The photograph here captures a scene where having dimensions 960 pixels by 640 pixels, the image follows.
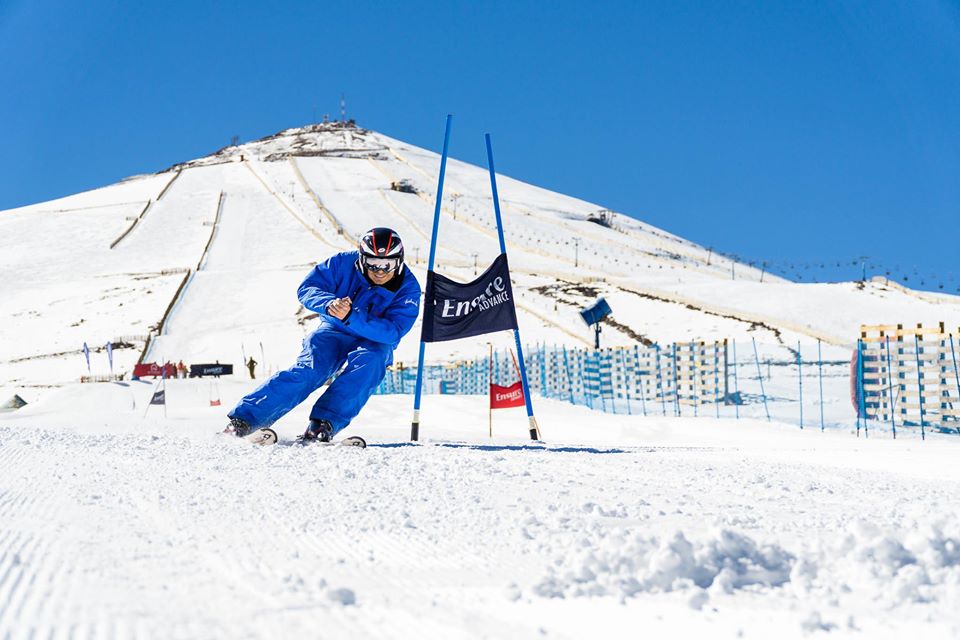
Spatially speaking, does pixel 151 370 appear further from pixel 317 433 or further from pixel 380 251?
pixel 317 433

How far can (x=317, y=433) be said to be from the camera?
7.90 metres

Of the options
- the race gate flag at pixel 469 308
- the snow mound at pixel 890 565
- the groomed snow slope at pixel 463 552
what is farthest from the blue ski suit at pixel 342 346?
the snow mound at pixel 890 565

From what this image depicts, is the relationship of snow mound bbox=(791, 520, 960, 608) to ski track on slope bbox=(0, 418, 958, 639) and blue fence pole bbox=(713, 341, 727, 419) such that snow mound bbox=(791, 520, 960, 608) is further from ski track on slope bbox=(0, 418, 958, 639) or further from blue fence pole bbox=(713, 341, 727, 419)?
blue fence pole bbox=(713, 341, 727, 419)

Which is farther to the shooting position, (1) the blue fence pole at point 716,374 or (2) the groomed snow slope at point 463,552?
(1) the blue fence pole at point 716,374

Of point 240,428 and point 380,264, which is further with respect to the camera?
point 380,264

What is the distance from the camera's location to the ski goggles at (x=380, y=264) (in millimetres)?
8500

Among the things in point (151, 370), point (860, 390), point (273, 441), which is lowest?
point (273, 441)

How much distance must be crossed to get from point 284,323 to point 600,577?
50.0m

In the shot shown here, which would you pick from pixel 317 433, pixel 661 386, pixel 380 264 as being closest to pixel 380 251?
pixel 380 264

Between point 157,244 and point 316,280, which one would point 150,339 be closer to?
point 157,244

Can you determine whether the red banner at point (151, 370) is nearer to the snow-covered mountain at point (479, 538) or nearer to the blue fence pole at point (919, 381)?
the snow-covered mountain at point (479, 538)

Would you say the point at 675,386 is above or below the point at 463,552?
Result: above

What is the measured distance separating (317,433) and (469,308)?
296cm

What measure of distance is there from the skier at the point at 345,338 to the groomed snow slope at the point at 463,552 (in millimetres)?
2253
